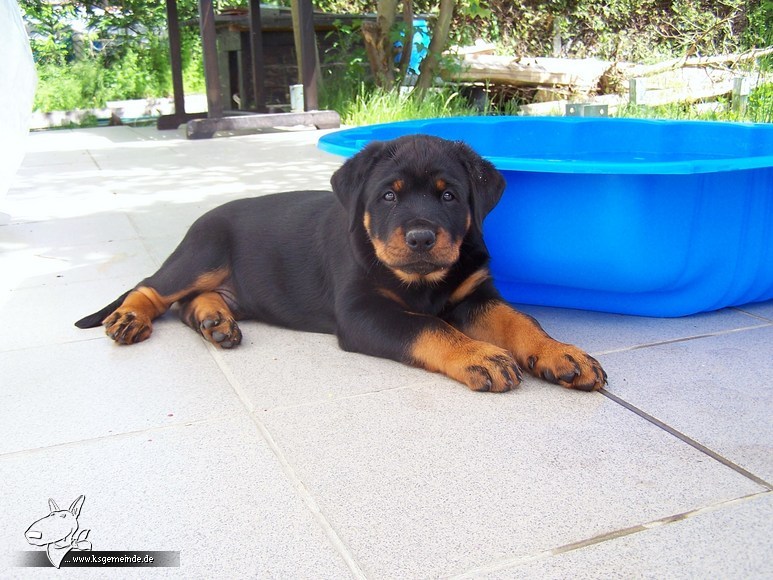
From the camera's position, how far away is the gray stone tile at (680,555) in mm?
1688

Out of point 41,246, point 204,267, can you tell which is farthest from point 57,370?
point 41,246

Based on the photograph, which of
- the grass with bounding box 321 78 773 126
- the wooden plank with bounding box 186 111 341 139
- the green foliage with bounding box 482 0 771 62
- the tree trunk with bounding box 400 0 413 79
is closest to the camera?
the grass with bounding box 321 78 773 126

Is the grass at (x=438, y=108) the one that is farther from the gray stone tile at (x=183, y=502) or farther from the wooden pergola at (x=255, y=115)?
the gray stone tile at (x=183, y=502)

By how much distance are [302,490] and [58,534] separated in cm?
59

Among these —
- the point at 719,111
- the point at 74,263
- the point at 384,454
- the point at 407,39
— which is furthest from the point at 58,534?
the point at 407,39

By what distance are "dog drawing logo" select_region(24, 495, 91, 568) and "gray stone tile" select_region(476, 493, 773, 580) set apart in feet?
3.04

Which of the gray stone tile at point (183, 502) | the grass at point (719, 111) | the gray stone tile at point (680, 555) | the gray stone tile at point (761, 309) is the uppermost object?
the grass at point (719, 111)

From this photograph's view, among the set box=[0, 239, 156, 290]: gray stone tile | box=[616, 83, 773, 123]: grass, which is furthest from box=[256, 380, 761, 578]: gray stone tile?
box=[616, 83, 773, 123]: grass

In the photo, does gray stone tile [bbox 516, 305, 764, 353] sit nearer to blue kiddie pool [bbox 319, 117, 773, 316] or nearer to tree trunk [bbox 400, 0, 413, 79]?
blue kiddie pool [bbox 319, 117, 773, 316]

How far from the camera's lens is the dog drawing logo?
6.08 feet

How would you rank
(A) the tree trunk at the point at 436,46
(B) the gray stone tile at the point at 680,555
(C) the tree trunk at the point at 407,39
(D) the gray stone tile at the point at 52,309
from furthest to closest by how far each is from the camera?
(C) the tree trunk at the point at 407,39, (A) the tree trunk at the point at 436,46, (D) the gray stone tile at the point at 52,309, (B) the gray stone tile at the point at 680,555

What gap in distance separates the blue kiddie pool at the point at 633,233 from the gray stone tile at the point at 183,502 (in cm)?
152

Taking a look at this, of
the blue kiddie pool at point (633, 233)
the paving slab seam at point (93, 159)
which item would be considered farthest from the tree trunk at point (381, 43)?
the blue kiddie pool at point (633, 233)

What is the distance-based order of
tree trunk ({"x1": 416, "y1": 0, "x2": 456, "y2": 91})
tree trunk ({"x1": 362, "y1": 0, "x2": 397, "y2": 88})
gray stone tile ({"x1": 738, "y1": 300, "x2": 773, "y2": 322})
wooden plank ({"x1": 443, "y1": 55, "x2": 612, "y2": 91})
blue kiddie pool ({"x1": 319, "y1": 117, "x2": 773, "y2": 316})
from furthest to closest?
wooden plank ({"x1": 443, "y1": 55, "x2": 612, "y2": 91}), tree trunk ({"x1": 362, "y1": 0, "x2": 397, "y2": 88}), tree trunk ({"x1": 416, "y1": 0, "x2": 456, "y2": 91}), gray stone tile ({"x1": 738, "y1": 300, "x2": 773, "y2": 322}), blue kiddie pool ({"x1": 319, "y1": 117, "x2": 773, "y2": 316})
